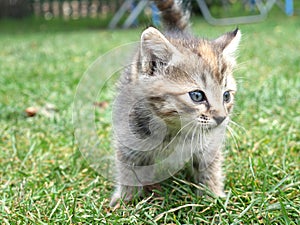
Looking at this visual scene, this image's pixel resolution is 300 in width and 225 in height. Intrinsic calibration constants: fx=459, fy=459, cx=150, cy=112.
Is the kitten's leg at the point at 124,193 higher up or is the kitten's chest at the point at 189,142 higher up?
the kitten's chest at the point at 189,142

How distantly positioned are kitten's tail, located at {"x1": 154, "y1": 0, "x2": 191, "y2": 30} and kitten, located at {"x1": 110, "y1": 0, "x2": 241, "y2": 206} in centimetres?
42

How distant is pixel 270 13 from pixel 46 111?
1434cm

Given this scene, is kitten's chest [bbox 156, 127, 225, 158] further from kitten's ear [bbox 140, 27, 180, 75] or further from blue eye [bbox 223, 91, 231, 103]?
kitten's ear [bbox 140, 27, 180, 75]

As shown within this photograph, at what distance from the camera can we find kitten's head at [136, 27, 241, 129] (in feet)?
7.93

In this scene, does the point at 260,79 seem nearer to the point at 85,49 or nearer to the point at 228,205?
the point at 228,205

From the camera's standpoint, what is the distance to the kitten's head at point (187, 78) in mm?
2416

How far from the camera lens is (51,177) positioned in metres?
3.23

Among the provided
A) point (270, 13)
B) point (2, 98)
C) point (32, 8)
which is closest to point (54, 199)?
point (2, 98)

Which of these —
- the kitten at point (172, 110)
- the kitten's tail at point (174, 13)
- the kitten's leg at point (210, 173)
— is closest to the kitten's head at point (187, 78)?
the kitten at point (172, 110)

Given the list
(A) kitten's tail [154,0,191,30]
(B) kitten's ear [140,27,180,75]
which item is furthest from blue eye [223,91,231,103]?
(A) kitten's tail [154,0,191,30]

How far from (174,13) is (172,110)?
3.98 feet

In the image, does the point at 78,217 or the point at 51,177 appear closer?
the point at 78,217

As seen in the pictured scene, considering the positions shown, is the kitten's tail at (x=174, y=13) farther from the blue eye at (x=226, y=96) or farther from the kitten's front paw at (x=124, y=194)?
the kitten's front paw at (x=124, y=194)

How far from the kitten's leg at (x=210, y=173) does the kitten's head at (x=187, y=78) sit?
1.47 feet
